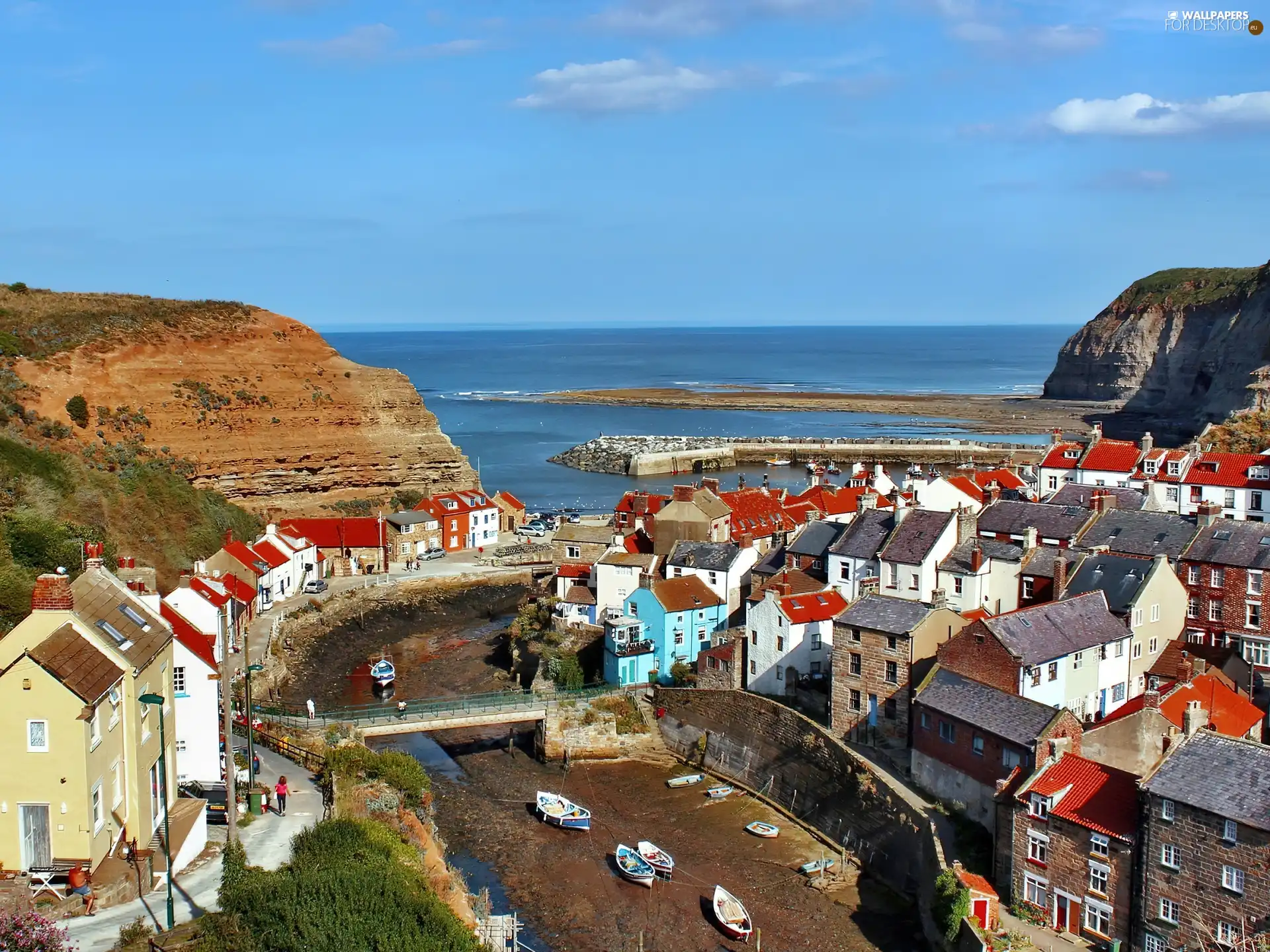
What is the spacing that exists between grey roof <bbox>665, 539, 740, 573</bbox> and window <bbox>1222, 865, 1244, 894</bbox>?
25.8 m

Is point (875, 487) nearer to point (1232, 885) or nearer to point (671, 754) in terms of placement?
point (671, 754)

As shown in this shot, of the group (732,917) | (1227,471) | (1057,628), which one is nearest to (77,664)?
(732,917)

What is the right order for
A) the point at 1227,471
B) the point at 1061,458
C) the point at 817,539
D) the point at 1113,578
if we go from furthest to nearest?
the point at 1061,458, the point at 1227,471, the point at 817,539, the point at 1113,578

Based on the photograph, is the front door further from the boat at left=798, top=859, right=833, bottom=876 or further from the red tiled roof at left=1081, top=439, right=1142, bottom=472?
the red tiled roof at left=1081, top=439, right=1142, bottom=472

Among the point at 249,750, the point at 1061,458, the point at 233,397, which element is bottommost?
the point at 249,750

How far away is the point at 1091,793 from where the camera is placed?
2716cm

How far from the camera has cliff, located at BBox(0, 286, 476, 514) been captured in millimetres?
73062

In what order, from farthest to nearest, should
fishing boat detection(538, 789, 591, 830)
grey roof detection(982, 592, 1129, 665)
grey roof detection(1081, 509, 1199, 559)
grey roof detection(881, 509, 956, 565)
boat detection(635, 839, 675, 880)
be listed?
grey roof detection(881, 509, 956, 565) → grey roof detection(1081, 509, 1199, 559) → fishing boat detection(538, 789, 591, 830) → grey roof detection(982, 592, 1129, 665) → boat detection(635, 839, 675, 880)

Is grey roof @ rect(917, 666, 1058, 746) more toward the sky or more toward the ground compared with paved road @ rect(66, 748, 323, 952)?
more toward the sky

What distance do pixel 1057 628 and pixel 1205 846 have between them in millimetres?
11456

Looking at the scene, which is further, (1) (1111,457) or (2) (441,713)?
(1) (1111,457)

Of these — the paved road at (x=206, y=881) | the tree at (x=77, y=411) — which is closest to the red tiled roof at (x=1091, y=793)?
the paved road at (x=206, y=881)

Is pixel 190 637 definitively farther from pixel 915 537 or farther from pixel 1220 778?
pixel 915 537

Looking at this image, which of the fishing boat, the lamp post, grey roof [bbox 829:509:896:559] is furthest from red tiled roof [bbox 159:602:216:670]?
grey roof [bbox 829:509:896:559]
